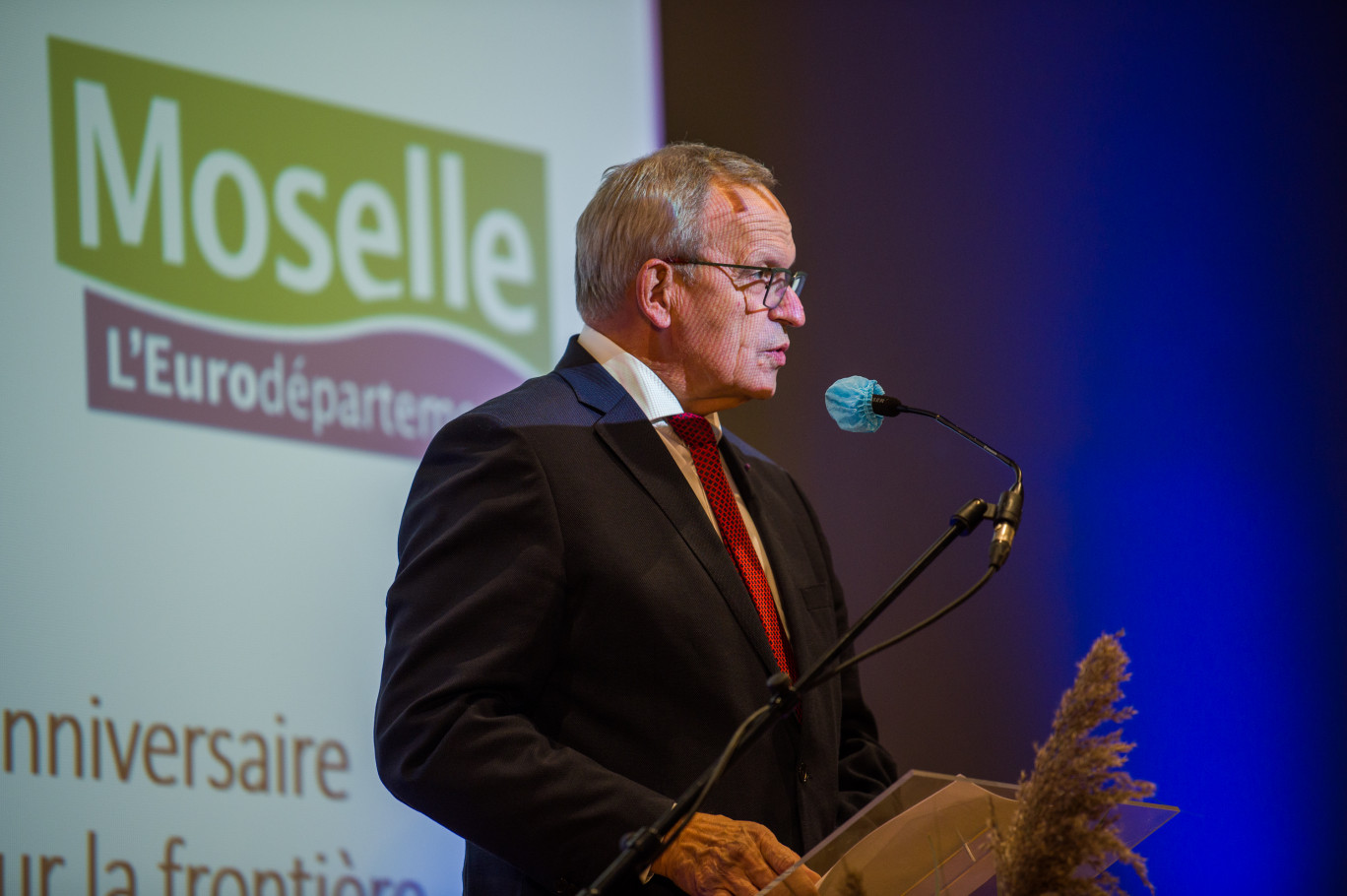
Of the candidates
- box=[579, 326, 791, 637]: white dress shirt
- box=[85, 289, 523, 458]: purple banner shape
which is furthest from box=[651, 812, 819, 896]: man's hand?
box=[85, 289, 523, 458]: purple banner shape

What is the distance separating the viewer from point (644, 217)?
218 cm

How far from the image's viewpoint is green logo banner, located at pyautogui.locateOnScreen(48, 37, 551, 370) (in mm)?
2467

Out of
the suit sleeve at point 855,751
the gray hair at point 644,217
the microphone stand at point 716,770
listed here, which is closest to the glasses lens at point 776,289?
the gray hair at point 644,217

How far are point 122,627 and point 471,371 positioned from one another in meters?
0.91

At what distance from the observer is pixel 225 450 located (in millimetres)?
2561

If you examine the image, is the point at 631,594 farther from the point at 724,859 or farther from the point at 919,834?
the point at 919,834

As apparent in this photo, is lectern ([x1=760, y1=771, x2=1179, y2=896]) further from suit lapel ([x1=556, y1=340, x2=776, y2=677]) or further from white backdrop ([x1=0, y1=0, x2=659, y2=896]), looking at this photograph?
white backdrop ([x1=0, y1=0, x2=659, y2=896])

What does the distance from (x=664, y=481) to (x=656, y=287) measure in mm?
360

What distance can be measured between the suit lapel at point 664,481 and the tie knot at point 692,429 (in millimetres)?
86

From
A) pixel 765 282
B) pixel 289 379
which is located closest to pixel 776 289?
pixel 765 282

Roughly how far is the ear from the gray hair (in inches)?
0.8

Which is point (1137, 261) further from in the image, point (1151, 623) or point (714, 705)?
point (714, 705)

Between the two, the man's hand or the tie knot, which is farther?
the tie knot

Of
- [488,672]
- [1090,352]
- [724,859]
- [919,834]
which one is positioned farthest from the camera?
[1090,352]
